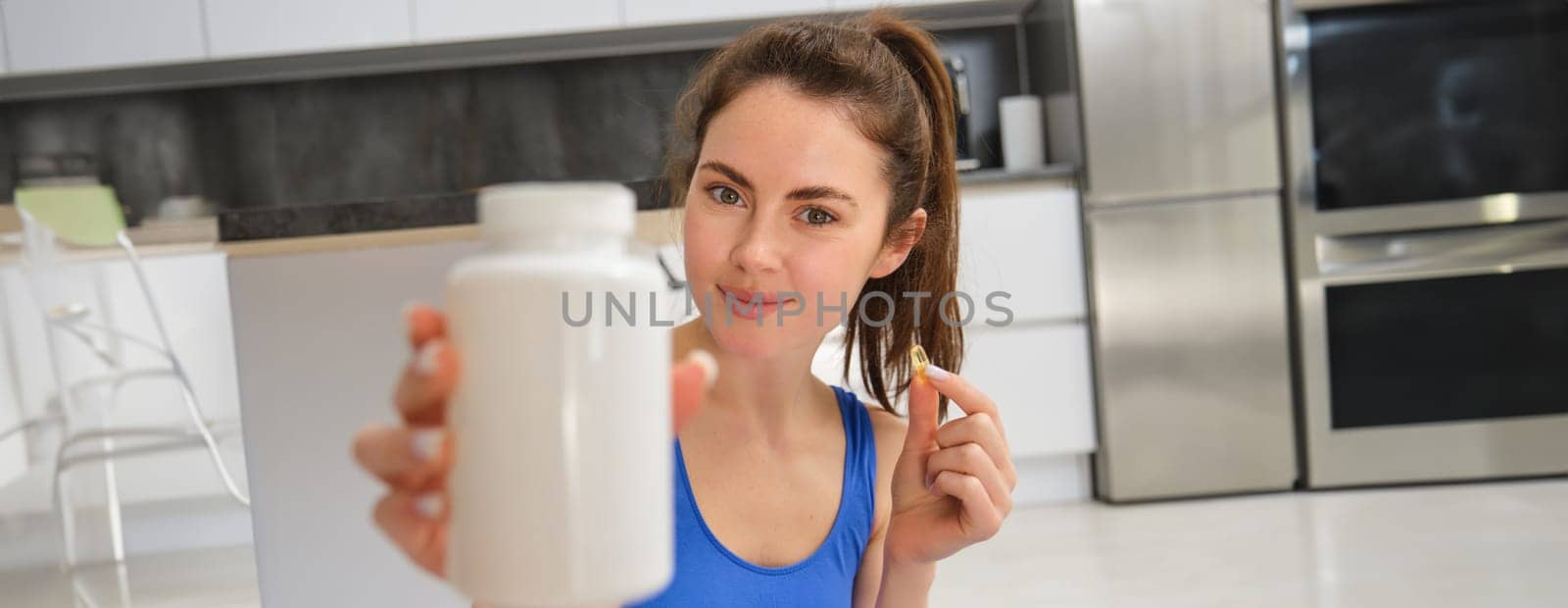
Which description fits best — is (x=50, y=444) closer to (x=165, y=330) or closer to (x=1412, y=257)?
(x=165, y=330)

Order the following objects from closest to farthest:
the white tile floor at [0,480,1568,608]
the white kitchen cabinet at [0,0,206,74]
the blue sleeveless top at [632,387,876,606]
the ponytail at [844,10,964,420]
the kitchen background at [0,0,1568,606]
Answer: the blue sleeveless top at [632,387,876,606], the ponytail at [844,10,964,420], the white tile floor at [0,480,1568,608], the kitchen background at [0,0,1568,606], the white kitchen cabinet at [0,0,206,74]

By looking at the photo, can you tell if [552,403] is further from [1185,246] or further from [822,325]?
[1185,246]

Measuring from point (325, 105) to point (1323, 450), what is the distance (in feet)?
9.57

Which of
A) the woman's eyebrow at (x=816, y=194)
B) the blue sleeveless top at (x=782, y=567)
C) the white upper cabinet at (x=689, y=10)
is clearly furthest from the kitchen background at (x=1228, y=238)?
the woman's eyebrow at (x=816, y=194)

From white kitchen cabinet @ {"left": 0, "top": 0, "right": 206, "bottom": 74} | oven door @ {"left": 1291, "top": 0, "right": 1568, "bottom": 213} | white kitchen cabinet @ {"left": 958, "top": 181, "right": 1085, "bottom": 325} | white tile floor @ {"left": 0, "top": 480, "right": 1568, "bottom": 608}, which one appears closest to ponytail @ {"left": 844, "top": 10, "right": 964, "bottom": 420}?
white tile floor @ {"left": 0, "top": 480, "right": 1568, "bottom": 608}

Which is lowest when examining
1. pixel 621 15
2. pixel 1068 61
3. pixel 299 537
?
pixel 299 537

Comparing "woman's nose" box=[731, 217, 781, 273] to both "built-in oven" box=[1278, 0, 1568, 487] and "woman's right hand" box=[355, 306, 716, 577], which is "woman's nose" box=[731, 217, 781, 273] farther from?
"built-in oven" box=[1278, 0, 1568, 487]

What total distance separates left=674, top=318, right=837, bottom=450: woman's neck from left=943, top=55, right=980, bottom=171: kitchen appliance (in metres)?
2.05

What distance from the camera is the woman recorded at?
76cm

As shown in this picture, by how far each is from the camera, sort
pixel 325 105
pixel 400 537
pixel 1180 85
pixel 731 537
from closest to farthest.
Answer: pixel 400 537 → pixel 731 537 → pixel 1180 85 → pixel 325 105

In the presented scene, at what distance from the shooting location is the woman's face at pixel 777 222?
75 centimetres

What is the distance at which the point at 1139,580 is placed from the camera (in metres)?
2.27

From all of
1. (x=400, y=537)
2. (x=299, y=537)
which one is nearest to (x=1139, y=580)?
(x=299, y=537)

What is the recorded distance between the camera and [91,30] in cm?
302
